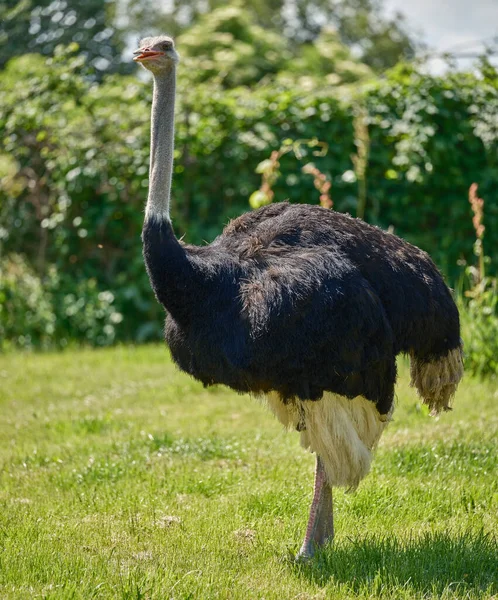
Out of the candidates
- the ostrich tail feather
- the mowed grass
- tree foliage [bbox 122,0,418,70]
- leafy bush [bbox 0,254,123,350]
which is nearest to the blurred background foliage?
leafy bush [bbox 0,254,123,350]

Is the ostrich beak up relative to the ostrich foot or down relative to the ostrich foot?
up

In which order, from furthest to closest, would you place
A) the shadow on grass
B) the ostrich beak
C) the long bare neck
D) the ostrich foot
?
the ostrich beak < the long bare neck < the ostrich foot < the shadow on grass

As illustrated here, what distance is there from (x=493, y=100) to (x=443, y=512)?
18.7 feet

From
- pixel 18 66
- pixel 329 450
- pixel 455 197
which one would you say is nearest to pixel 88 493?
pixel 329 450

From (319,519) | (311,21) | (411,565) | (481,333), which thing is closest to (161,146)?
(319,519)

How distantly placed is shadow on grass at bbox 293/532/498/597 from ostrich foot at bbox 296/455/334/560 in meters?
0.06

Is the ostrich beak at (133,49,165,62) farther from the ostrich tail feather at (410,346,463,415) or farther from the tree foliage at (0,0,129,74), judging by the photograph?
the tree foliage at (0,0,129,74)

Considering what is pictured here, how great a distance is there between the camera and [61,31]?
18281 mm

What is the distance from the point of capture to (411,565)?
13.2ft

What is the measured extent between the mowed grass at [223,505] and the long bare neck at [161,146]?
1.49 m

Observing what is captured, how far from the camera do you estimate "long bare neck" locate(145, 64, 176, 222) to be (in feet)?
14.2

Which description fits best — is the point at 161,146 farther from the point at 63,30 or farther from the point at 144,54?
the point at 63,30

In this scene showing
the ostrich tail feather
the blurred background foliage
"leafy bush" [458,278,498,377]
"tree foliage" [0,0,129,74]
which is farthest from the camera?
"tree foliage" [0,0,129,74]

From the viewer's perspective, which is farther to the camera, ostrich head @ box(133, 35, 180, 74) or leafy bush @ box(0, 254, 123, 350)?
leafy bush @ box(0, 254, 123, 350)
